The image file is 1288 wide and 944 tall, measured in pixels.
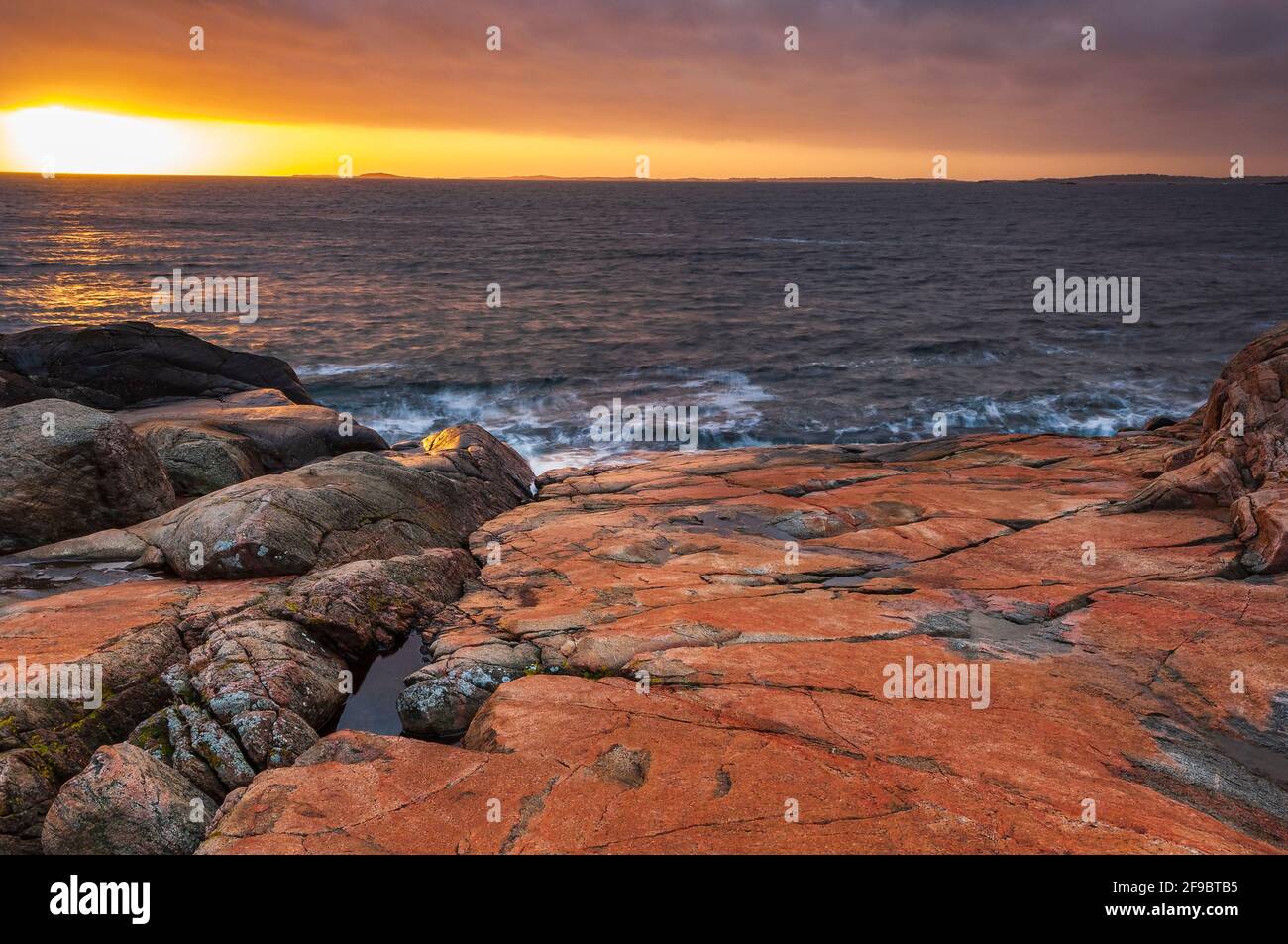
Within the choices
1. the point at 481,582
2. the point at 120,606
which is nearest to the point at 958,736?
the point at 481,582

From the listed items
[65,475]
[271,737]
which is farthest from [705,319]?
[271,737]

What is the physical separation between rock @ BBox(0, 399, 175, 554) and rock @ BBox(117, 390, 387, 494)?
1.99m

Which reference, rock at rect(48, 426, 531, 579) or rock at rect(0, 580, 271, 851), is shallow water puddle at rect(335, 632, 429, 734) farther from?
rock at rect(48, 426, 531, 579)

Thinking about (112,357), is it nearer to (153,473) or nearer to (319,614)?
(153,473)

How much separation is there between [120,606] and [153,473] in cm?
499

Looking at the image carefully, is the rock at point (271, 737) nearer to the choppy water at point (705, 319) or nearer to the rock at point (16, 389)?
the rock at point (16, 389)

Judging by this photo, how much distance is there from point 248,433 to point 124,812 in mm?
12557

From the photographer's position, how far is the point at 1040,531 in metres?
13.5

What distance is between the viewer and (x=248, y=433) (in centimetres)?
1794

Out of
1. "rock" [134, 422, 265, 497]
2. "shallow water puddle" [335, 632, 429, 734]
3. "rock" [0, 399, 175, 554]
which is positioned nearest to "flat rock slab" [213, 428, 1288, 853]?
"shallow water puddle" [335, 632, 429, 734]

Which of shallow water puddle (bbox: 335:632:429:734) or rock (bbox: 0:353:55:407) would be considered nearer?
shallow water puddle (bbox: 335:632:429:734)

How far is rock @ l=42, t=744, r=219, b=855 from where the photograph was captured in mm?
6734

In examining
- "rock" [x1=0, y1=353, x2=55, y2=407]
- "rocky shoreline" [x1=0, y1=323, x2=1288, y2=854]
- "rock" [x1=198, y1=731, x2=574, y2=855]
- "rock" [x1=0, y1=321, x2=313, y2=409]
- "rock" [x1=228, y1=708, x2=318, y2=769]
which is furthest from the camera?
"rock" [x1=0, y1=321, x2=313, y2=409]

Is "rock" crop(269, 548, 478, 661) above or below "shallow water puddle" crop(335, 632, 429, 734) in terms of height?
above
